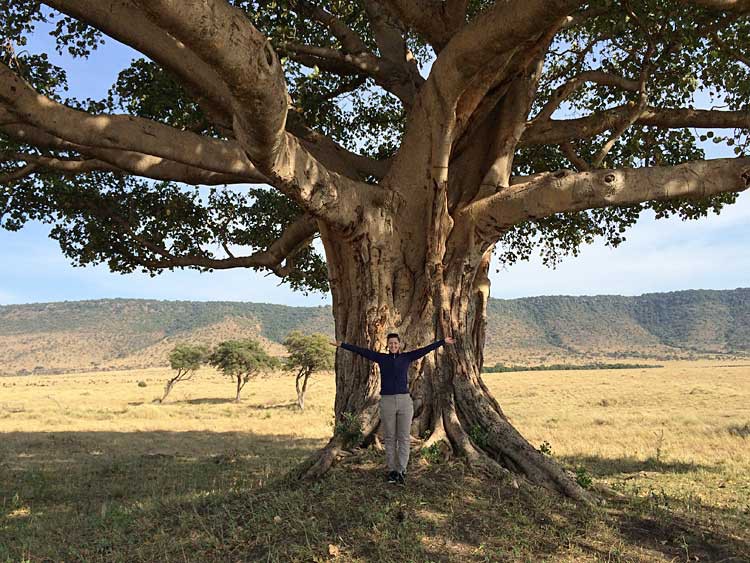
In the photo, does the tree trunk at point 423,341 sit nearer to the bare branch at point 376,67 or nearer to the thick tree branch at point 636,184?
the thick tree branch at point 636,184

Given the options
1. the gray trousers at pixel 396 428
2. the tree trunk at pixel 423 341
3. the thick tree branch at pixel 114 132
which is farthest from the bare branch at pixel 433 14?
the gray trousers at pixel 396 428

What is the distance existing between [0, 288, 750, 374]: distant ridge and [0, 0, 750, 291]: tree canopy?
12488cm

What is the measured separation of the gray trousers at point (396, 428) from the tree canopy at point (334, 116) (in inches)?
96.9

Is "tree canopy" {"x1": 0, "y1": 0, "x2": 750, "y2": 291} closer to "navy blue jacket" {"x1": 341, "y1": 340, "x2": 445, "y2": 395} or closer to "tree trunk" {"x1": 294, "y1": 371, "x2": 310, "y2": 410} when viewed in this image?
"navy blue jacket" {"x1": 341, "y1": 340, "x2": 445, "y2": 395}

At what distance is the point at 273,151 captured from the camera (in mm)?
5754

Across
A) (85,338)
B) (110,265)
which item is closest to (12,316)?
(85,338)

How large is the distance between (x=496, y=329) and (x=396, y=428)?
171 metres

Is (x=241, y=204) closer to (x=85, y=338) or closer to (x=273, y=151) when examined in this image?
(x=273, y=151)

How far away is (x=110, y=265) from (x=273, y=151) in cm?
953

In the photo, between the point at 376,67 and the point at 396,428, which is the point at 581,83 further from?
the point at 396,428

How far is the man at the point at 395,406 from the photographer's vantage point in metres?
7.08

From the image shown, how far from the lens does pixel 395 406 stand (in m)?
7.31

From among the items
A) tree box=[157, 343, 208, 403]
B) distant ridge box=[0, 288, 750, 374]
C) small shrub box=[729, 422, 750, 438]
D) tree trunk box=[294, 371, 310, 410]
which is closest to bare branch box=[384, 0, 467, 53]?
small shrub box=[729, 422, 750, 438]

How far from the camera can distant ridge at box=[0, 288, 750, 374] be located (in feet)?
488
